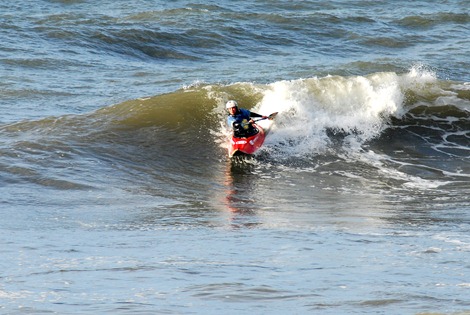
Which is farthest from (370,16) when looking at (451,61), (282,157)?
(282,157)

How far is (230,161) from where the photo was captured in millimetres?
16688

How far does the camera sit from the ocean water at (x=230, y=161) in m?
7.72

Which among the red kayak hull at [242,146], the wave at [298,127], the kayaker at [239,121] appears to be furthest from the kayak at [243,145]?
the wave at [298,127]

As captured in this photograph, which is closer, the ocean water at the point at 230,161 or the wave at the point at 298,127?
the ocean water at the point at 230,161

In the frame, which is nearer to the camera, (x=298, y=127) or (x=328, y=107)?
(x=298, y=127)

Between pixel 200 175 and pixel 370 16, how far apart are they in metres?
18.4

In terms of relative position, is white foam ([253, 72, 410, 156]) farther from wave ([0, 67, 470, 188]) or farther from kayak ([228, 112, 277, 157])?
kayak ([228, 112, 277, 157])

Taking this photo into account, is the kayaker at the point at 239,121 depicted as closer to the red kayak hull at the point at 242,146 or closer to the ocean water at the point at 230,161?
the red kayak hull at the point at 242,146

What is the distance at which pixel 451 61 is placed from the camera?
2644 centimetres

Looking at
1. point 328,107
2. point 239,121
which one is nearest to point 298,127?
point 328,107

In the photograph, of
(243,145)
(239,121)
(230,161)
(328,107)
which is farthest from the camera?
(328,107)

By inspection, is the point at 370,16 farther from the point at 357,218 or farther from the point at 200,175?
the point at 357,218

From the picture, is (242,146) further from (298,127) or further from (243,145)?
(298,127)

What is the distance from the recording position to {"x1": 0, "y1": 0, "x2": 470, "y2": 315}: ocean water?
7.72 metres
